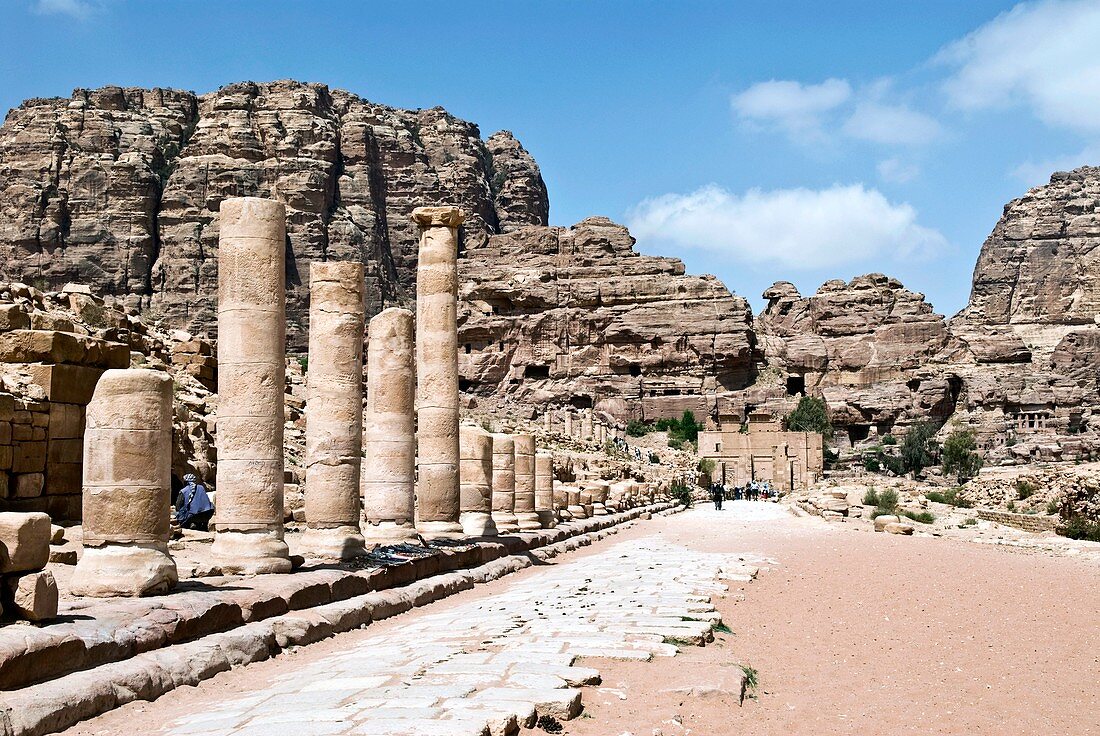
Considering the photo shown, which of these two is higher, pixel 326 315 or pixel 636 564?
pixel 326 315

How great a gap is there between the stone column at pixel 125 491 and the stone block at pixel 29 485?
15.6 ft

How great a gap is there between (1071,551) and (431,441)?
13.1 meters

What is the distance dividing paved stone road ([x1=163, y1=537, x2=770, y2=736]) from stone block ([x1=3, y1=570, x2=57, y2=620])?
5.30ft

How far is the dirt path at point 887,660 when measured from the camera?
6859 mm

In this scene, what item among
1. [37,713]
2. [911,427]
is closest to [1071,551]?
[37,713]

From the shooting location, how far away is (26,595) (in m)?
7.58

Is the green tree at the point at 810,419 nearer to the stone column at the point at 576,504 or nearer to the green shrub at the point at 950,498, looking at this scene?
the green shrub at the point at 950,498

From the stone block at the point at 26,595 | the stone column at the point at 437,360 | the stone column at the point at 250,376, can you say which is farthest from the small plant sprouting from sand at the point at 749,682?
the stone column at the point at 437,360

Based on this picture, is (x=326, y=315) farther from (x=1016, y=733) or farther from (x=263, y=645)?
(x=1016, y=733)

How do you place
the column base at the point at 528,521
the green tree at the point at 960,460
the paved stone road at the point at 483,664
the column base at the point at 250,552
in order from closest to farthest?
the paved stone road at the point at 483,664 < the column base at the point at 250,552 < the column base at the point at 528,521 < the green tree at the point at 960,460

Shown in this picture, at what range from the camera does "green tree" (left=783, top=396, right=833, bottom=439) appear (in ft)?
271

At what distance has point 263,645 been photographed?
925 centimetres

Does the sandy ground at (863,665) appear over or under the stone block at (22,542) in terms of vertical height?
under

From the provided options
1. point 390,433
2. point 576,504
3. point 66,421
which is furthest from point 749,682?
point 576,504
